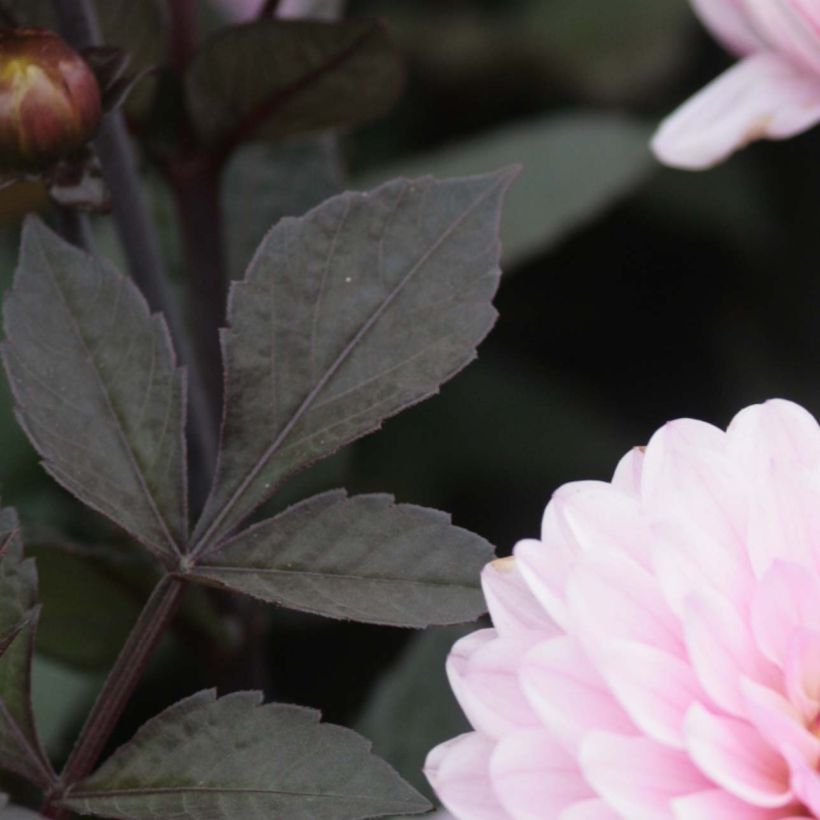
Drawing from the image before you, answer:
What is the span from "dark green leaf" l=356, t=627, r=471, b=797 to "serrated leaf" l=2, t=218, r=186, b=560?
0.88 feet

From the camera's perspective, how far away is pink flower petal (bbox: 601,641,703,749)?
41 centimetres

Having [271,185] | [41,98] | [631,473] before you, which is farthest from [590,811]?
[271,185]

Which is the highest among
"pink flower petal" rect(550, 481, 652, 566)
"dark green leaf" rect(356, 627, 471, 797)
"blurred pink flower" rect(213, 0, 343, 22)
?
"blurred pink flower" rect(213, 0, 343, 22)

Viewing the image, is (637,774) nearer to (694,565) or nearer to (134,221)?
(694,565)

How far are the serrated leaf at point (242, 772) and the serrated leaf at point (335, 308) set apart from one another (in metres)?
0.07

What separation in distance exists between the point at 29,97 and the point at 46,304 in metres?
0.07

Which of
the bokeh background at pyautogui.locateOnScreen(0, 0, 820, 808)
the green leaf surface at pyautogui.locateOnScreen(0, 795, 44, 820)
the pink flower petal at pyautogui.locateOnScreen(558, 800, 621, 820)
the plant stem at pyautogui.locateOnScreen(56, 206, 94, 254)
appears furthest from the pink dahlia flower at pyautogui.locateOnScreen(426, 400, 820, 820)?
the bokeh background at pyautogui.locateOnScreen(0, 0, 820, 808)

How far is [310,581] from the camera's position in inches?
18.3

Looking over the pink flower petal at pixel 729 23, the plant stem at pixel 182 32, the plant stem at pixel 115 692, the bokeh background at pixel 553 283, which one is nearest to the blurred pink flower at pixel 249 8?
the bokeh background at pixel 553 283

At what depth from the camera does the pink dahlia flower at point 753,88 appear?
0.60 metres

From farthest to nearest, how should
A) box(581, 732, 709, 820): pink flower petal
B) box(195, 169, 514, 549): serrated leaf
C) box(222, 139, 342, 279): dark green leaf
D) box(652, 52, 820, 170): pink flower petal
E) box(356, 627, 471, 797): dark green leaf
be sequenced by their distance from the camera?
box(222, 139, 342, 279): dark green leaf < box(356, 627, 471, 797): dark green leaf < box(652, 52, 820, 170): pink flower petal < box(195, 169, 514, 549): serrated leaf < box(581, 732, 709, 820): pink flower petal

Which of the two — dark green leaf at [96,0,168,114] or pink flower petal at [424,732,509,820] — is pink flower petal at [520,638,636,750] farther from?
dark green leaf at [96,0,168,114]

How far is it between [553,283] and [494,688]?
2.43 feet

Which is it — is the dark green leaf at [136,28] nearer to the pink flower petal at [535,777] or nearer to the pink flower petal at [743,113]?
the pink flower petal at [743,113]
